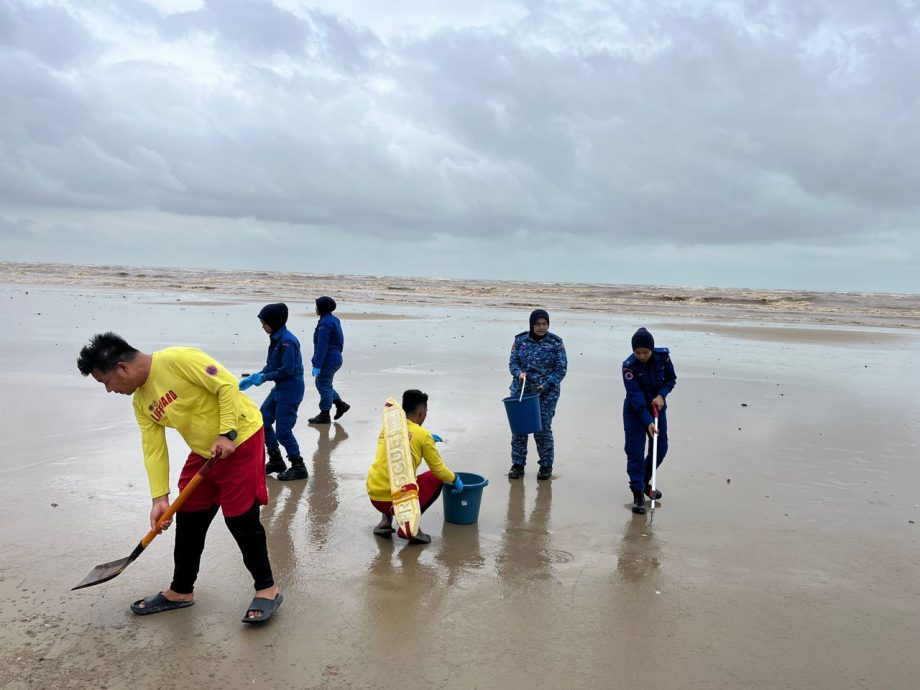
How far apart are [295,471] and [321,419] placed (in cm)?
245

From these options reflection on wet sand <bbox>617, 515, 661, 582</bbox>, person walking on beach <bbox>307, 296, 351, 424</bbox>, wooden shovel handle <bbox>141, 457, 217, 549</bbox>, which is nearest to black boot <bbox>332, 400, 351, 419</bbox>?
person walking on beach <bbox>307, 296, 351, 424</bbox>

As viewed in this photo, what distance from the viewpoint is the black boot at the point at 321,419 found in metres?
9.55

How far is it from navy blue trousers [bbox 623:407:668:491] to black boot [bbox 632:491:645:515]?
0.05 meters

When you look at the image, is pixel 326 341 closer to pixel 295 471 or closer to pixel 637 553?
pixel 295 471

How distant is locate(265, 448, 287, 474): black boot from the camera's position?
7285mm

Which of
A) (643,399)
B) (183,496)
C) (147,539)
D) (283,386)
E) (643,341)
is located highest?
(643,341)

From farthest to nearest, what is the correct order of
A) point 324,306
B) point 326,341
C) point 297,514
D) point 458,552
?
1. point 324,306
2. point 326,341
3. point 297,514
4. point 458,552

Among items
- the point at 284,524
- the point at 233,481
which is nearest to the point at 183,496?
the point at 233,481

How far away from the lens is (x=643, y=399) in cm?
666

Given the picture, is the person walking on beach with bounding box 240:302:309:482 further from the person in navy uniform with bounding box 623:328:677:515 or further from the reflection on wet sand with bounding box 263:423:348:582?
the person in navy uniform with bounding box 623:328:677:515

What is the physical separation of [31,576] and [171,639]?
138cm

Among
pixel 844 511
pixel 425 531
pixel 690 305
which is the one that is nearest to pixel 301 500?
pixel 425 531

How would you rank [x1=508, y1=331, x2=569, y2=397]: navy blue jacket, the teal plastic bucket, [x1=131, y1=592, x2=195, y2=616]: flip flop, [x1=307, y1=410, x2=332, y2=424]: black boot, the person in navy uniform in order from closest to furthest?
1. [x1=131, y1=592, x2=195, y2=616]: flip flop
2. the person in navy uniform
3. the teal plastic bucket
4. [x1=508, y1=331, x2=569, y2=397]: navy blue jacket
5. [x1=307, y1=410, x2=332, y2=424]: black boot

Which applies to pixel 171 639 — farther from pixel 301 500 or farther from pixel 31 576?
pixel 301 500
